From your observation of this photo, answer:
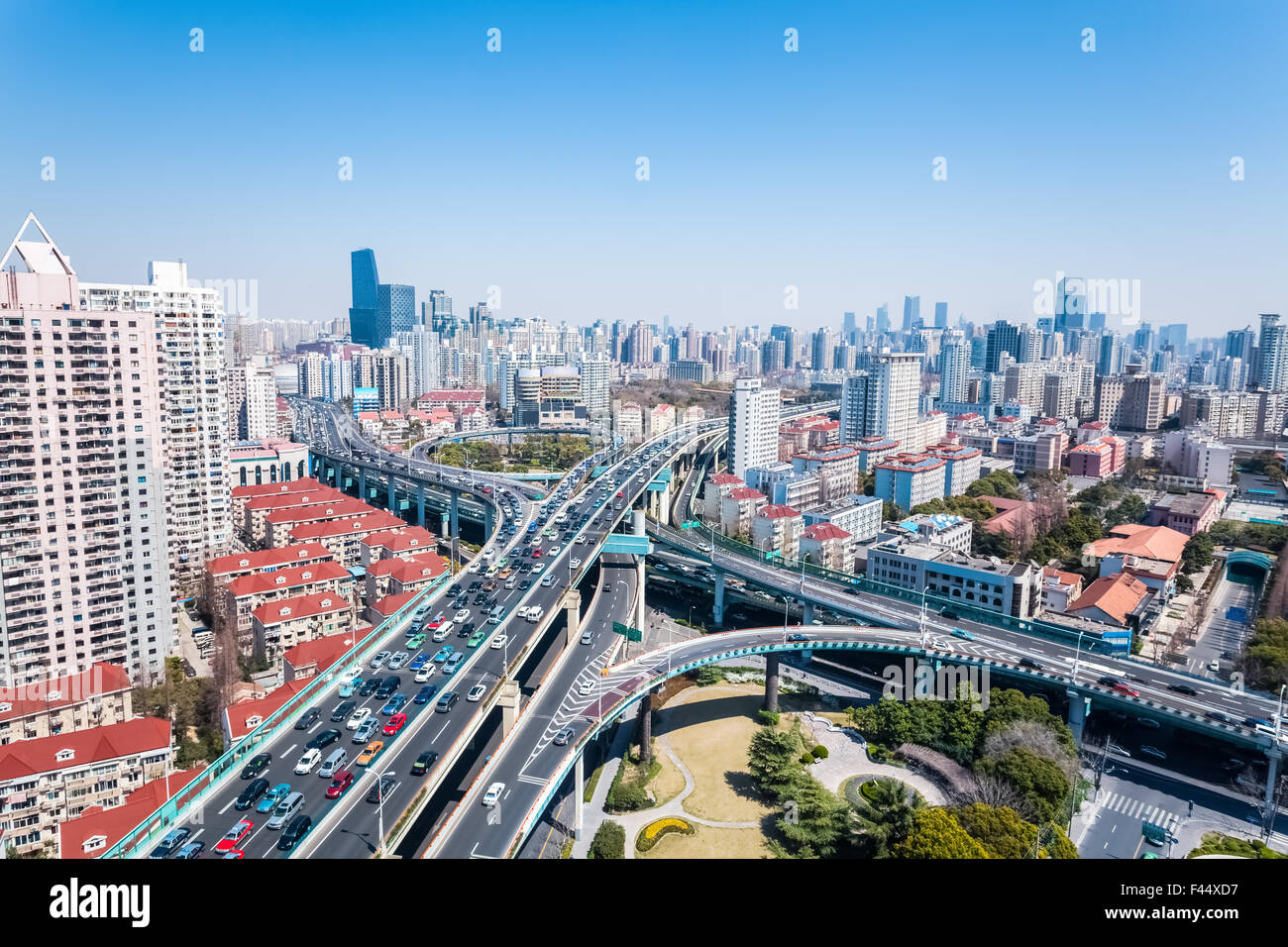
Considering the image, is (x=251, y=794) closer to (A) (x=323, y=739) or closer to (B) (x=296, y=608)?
(A) (x=323, y=739)

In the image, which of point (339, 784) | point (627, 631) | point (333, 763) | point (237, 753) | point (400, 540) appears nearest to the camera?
point (339, 784)

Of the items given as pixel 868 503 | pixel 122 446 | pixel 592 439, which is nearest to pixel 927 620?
pixel 868 503

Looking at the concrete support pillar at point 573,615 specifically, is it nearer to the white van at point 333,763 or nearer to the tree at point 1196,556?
the white van at point 333,763

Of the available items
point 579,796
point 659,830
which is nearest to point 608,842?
point 579,796

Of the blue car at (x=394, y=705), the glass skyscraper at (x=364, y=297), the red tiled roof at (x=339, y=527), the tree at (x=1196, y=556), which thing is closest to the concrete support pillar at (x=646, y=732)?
the blue car at (x=394, y=705)

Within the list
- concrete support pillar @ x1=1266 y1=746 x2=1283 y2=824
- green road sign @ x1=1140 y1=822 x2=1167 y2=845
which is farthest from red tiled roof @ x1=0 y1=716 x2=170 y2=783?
concrete support pillar @ x1=1266 y1=746 x2=1283 y2=824

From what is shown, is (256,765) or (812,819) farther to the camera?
(812,819)

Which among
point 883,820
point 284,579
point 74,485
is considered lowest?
point 883,820

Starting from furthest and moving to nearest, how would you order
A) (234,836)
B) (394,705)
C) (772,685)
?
(772,685) < (394,705) < (234,836)
